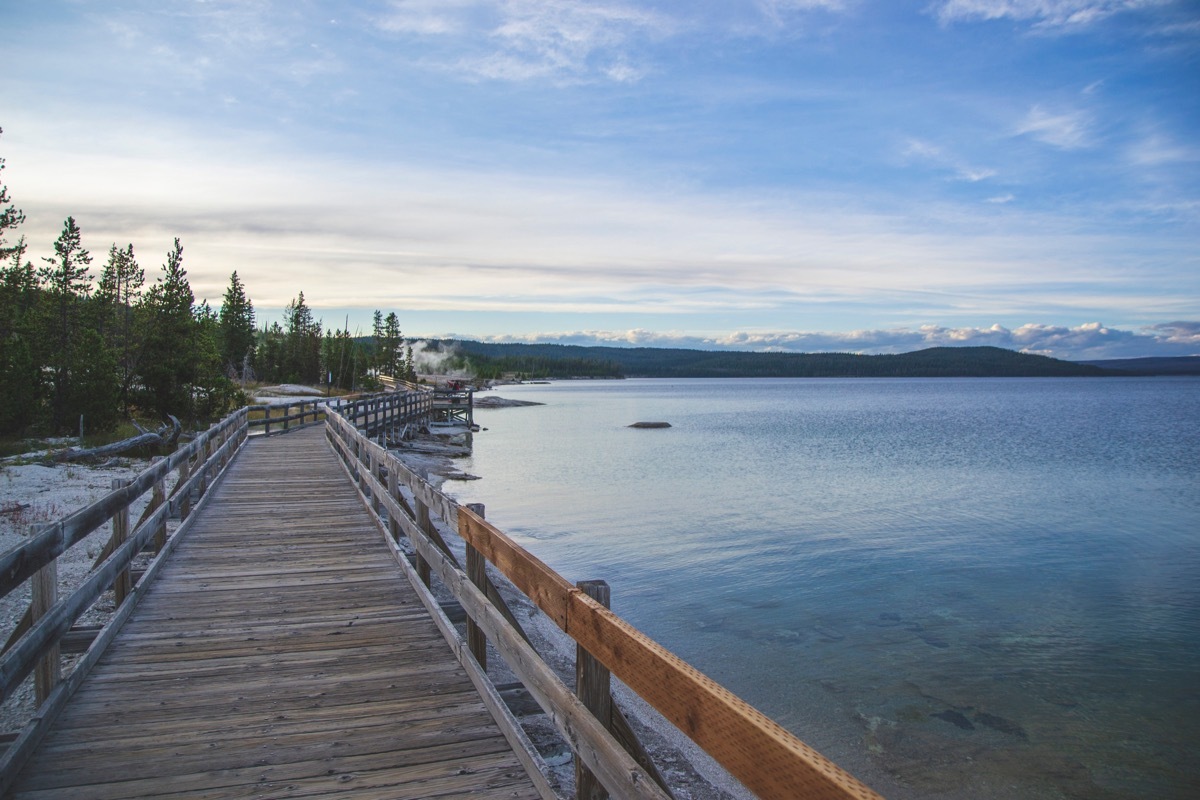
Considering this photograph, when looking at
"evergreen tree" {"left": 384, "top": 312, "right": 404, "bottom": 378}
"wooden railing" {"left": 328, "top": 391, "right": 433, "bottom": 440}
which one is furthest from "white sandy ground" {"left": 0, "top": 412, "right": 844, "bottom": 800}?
"evergreen tree" {"left": 384, "top": 312, "right": 404, "bottom": 378}

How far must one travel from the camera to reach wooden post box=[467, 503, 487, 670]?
15.8 feet

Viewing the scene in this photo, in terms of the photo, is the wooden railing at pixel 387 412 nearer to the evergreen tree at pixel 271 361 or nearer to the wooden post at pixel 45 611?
the wooden post at pixel 45 611

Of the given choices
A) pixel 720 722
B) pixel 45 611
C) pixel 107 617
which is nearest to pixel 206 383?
pixel 107 617

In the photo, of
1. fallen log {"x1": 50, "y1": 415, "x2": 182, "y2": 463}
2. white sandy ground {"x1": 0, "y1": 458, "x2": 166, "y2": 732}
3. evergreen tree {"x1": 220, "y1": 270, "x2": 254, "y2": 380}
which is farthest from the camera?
evergreen tree {"x1": 220, "y1": 270, "x2": 254, "y2": 380}

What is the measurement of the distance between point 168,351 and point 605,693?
28.9 m

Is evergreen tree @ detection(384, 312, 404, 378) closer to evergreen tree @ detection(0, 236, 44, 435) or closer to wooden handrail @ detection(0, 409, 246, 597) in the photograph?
evergreen tree @ detection(0, 236, 44, 435)

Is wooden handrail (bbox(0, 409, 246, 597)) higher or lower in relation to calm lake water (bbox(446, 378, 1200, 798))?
higher

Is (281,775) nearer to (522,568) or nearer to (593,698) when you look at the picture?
(522,568)

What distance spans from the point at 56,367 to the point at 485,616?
1005 inches

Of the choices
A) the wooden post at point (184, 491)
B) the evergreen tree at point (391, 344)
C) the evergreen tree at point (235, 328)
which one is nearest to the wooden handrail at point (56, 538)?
the wooden post at point (184, 491)

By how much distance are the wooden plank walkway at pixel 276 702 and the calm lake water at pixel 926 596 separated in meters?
5.48

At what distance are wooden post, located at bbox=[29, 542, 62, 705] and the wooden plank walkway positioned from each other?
20 centimetres

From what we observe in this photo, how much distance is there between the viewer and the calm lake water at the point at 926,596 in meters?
8.94

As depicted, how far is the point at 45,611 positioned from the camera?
14.7 feet
